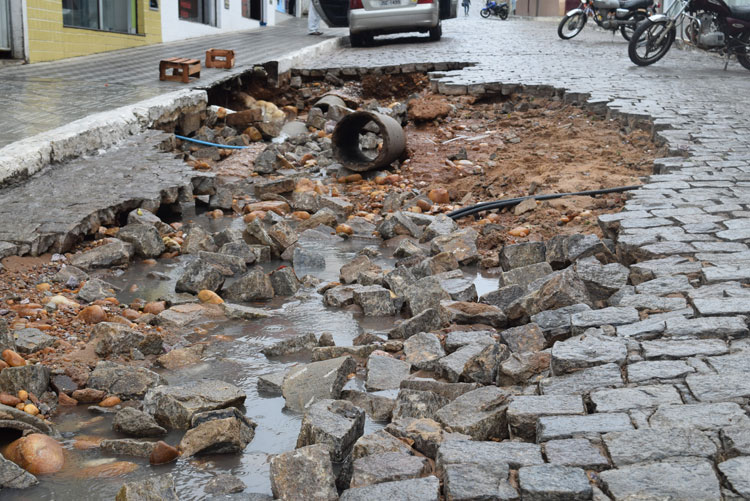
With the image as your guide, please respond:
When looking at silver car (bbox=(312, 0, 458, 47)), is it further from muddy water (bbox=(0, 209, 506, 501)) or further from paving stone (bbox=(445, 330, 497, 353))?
paving stone (bbox=(445, 330, 497, 353))

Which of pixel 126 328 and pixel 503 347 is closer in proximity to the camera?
pixel 503 347

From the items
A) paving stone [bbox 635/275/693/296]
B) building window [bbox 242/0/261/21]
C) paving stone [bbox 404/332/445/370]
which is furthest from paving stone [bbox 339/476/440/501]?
building window [bbox 242/0/261/21]

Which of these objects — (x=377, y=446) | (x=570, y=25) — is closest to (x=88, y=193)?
(x=377, y=446)

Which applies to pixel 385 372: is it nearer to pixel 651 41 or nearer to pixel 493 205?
pixel 493 205

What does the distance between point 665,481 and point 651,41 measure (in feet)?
37.1

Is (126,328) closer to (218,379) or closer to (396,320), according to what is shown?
(218,379)

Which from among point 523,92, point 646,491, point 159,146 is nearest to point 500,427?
point 646,491

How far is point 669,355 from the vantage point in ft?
9.30

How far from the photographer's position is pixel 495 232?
19.1ft

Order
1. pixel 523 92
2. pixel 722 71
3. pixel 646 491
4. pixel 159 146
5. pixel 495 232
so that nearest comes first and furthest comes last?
pixel 646 491
pixel 495 232
pixel 159 146
pixel 523 92
pixel 722 71

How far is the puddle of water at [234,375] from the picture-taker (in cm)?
260

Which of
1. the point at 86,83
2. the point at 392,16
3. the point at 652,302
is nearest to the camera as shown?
the point at 652,302

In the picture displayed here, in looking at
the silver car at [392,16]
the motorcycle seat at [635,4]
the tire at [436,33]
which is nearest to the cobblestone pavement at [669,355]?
the silver car at [392,16]

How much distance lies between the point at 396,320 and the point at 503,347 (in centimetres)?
112
